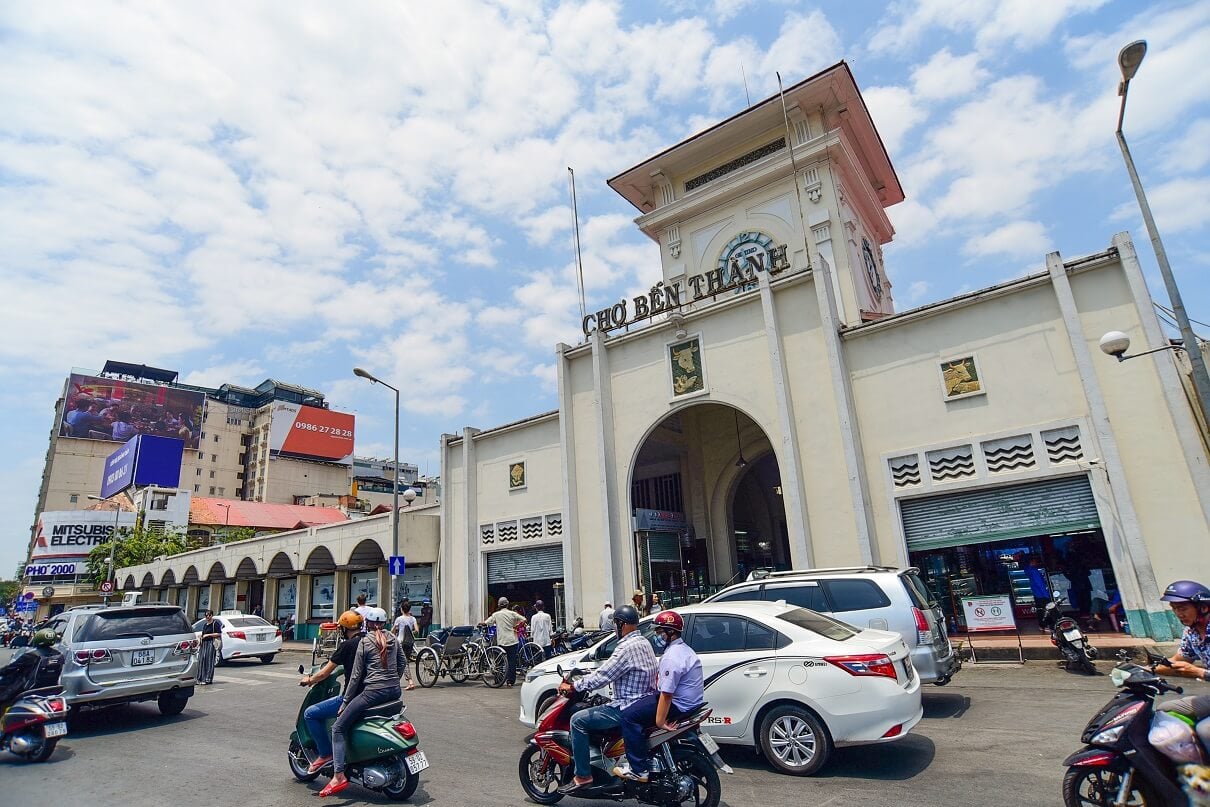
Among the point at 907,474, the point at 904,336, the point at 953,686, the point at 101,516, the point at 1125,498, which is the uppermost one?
the point at 101,516

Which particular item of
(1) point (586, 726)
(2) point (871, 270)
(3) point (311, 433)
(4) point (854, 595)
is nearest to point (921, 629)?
(4) point (854, 595)

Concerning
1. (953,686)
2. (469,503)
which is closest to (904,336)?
(953,686)

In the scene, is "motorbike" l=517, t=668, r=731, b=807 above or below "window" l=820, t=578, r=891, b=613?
below

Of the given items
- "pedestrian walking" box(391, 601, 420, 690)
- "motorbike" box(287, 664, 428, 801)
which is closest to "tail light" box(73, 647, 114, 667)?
"motorbike" box(287, 664, 428, 801)

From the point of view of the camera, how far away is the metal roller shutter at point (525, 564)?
19484mm

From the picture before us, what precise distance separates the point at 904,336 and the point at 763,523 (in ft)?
34.7

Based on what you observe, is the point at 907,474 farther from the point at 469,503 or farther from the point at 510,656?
the point at 469,503

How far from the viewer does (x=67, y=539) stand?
5909cm

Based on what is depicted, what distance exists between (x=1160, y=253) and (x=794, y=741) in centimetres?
A: 867

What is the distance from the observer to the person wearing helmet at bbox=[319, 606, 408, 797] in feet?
19.2

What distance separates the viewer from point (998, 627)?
1241 cm

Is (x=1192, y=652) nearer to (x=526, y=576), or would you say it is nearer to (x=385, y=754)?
(x=385, y=754)

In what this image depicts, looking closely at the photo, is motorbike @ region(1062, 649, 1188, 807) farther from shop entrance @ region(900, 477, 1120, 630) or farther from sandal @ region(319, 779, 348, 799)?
shop entrance @ region(900, 477, 1120, 630)

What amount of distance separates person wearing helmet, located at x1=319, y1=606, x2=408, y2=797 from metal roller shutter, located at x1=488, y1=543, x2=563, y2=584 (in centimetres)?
1335
